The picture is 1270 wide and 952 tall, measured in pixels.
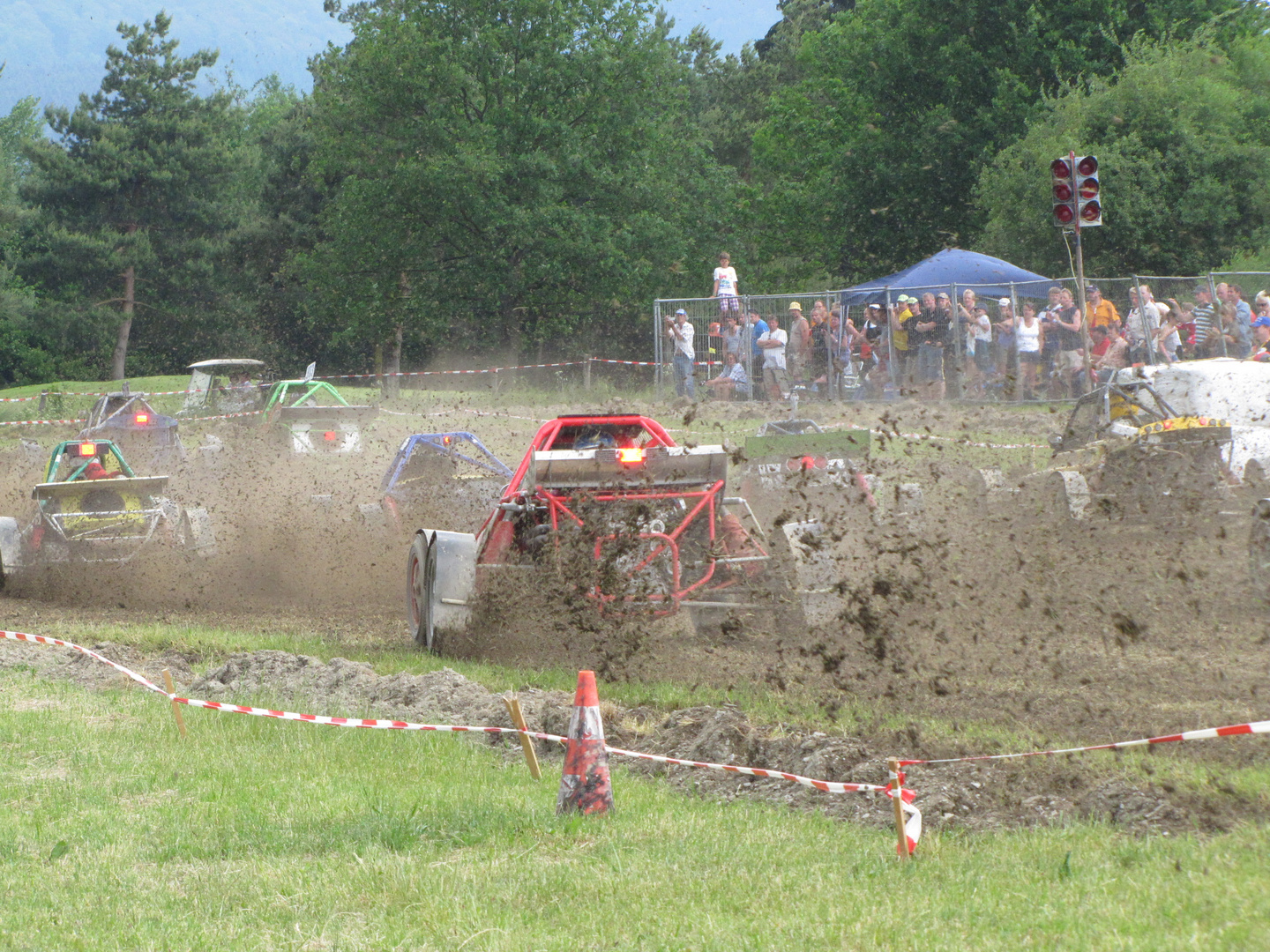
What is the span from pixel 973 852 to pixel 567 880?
1.25 meters

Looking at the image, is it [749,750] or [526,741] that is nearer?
[526,741]

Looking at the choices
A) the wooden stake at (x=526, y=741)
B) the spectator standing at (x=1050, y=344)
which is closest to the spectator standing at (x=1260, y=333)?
the spectator standing at (x=1050, y=344)

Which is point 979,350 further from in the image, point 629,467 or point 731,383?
point 629,467

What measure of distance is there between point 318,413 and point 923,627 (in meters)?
12.5

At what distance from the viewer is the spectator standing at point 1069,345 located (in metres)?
17.3

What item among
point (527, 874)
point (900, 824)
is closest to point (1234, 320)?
point (900, 824)

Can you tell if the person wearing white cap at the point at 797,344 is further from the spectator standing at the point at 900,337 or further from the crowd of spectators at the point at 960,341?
the spectator standing at the point at 900,337

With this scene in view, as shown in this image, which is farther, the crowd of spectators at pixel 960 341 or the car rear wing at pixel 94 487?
the crowd of spectators at pixel 960 341

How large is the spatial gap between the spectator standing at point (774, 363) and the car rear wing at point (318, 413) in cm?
542

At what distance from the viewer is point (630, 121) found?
133 feet

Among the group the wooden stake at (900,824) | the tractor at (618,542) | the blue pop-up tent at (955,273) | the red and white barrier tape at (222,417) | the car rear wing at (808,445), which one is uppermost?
the blue pop-up tent at (955,273)

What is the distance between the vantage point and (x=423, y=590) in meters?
9.14

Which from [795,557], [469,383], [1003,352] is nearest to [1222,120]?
[1003,352]

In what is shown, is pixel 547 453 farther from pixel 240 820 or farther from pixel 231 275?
pixel 231 275
